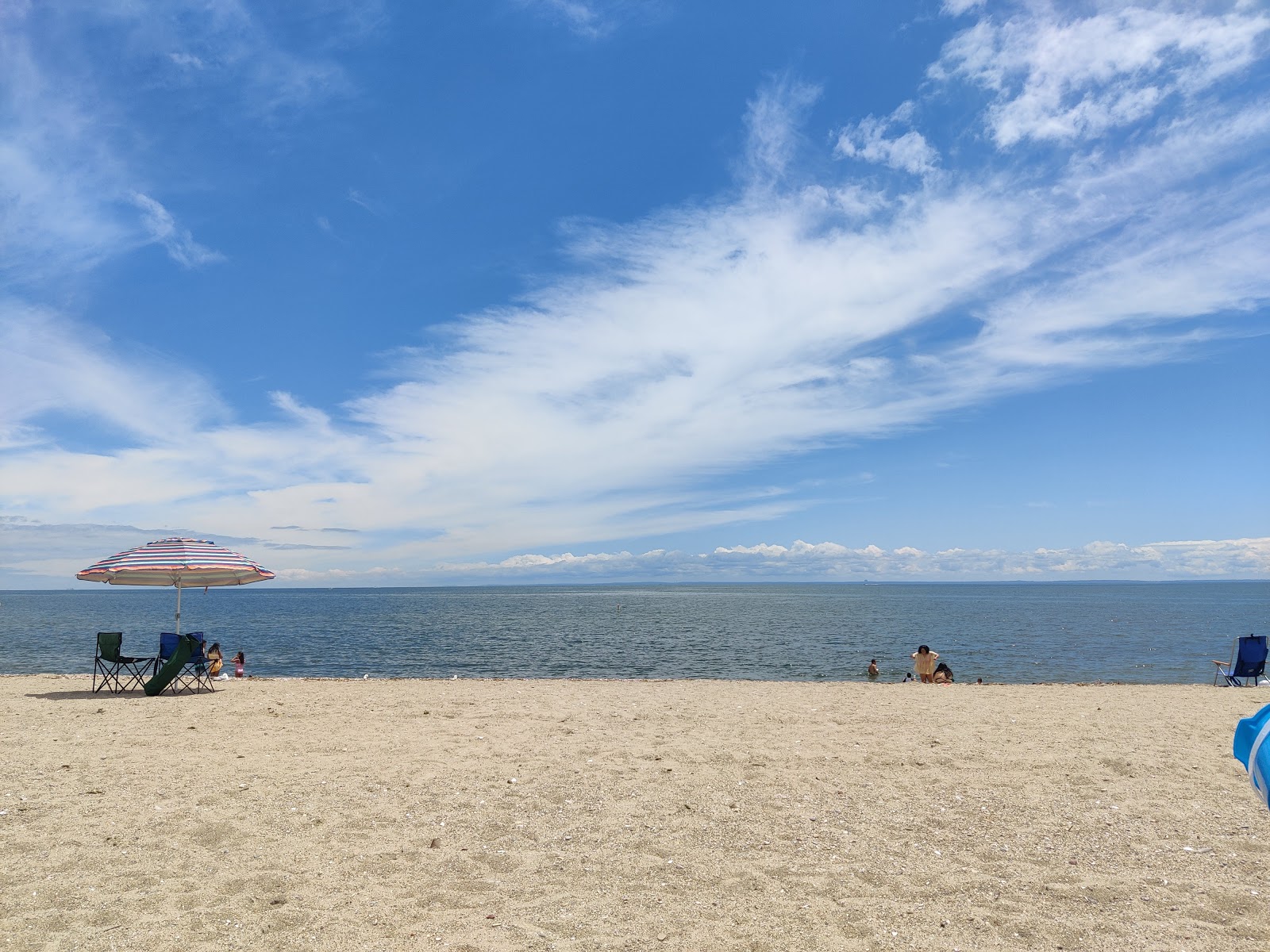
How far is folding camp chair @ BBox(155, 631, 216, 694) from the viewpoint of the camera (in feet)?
48.6

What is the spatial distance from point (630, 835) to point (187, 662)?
12.3 meters

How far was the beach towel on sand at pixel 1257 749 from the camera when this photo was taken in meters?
3.23

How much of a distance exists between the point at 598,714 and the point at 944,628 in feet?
168

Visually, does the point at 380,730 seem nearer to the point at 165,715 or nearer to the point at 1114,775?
the point at 165,715

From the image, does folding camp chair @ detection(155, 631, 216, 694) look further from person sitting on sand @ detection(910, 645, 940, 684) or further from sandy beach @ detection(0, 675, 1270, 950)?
person sitting on sand @ detection(910, 645, 940, 684)

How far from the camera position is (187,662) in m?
14.8

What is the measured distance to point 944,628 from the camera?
56.5m

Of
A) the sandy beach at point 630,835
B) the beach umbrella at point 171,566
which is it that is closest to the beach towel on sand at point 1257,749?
the sandy beach at point 630,835

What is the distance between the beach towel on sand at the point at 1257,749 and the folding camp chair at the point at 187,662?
16205mm

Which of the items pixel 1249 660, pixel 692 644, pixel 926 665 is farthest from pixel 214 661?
pixel 692 644

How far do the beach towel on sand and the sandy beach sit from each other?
1822 mm

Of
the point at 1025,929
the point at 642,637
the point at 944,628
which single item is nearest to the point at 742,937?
the point at 1025,929

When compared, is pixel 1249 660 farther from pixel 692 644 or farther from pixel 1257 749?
pixel 692 644

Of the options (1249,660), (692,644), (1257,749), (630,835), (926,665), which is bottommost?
(692,644)
